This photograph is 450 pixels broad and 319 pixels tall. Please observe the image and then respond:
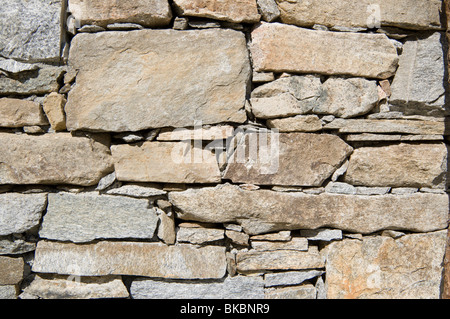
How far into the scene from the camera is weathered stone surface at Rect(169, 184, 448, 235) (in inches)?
73.7

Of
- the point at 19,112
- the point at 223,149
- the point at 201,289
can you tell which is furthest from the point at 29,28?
the point at 201,289

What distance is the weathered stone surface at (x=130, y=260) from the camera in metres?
1.86

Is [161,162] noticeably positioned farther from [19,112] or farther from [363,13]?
[363,13]

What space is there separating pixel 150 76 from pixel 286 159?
0.84 meters

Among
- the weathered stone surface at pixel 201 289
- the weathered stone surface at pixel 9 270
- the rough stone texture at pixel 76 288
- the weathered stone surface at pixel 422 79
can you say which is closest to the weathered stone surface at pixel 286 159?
the weathered stone surface at pixel 422 79

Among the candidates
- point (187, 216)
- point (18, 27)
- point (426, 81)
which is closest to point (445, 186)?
point (426, 81)

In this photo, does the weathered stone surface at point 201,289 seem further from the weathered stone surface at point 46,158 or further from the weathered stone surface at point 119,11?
the weathered stone surface at point 119,11

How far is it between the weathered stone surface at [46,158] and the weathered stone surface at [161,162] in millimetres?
131

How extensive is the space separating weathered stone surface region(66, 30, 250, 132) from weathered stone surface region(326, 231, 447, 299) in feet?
3.75

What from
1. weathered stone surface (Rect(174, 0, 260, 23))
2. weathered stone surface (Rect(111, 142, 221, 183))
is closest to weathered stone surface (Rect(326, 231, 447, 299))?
weathered stone surface (Rect(111, 142, 221, 183))

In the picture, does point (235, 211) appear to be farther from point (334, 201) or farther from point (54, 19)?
point (54, 19)

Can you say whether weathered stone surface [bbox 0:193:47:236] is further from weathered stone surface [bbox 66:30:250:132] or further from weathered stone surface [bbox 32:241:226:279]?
weathered stone surface [bbox 66:30:250:132]

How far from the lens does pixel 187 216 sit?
1905mm
